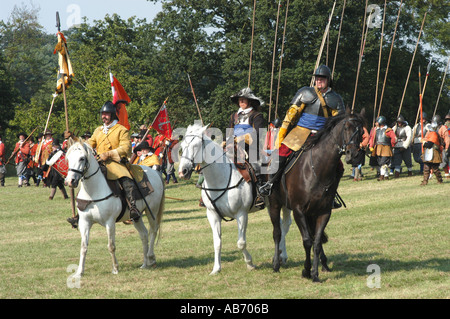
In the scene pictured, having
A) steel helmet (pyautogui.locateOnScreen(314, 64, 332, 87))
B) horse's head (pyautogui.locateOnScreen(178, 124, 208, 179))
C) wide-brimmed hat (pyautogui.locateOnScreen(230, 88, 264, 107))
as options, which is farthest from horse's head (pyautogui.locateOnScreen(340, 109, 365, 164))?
wide-brimmed hat (pyautogui.locateOnScreen(230, 88, 264, 107))

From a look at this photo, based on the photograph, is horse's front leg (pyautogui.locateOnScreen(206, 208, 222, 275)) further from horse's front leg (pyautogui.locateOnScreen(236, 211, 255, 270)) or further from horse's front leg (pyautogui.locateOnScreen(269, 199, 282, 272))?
horse's front leg (pyautogui.locateOnScreen(269, 199, 282, 272))

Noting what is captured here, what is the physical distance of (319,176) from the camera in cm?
959

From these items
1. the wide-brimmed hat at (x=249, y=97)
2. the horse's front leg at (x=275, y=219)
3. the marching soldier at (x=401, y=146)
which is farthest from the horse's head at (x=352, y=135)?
the marching soldier at (x=401, y=146)

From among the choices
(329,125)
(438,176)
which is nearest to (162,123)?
(438,176)

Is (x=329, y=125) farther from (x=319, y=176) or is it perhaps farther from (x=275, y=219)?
(x=275, y=219)

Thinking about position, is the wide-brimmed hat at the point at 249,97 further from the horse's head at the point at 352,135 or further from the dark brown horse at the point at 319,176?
the horse's head at the point at 352,135

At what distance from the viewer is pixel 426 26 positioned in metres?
44.1

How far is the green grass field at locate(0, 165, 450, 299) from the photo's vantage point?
9.16 metres

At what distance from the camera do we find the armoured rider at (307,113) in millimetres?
10188

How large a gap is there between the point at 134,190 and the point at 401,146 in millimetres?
18417

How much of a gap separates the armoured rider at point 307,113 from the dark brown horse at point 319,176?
0.36 m

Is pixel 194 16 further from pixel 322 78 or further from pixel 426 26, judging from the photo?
pixel 322 78
